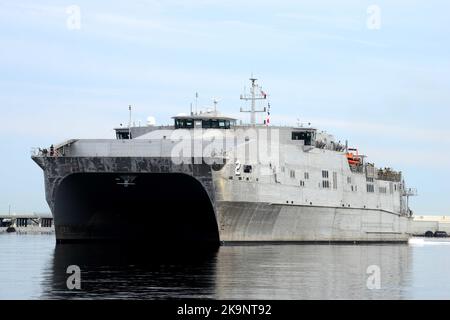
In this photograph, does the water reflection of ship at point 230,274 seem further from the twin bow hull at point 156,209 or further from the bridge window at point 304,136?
the bridge window at point 304,136

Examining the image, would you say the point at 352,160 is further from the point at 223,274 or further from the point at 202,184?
the point at 223,274

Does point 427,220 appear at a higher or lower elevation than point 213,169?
lower

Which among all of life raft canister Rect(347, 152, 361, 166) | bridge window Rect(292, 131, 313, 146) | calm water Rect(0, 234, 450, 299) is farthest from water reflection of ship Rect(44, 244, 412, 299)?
life raft canister Rect(347, 152, 361, 166)

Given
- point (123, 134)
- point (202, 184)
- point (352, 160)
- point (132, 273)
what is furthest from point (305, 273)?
point (352, 160)

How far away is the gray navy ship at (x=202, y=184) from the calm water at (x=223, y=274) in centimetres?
303

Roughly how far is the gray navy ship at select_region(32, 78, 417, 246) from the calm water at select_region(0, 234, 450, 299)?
3.03 m

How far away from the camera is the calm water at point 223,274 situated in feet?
116

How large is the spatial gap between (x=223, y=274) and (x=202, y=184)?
15863 millimetres

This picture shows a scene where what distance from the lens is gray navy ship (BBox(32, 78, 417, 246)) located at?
57969 mm

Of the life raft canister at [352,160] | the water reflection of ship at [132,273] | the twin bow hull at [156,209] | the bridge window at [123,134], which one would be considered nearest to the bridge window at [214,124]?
the bridge window at [123,134]
